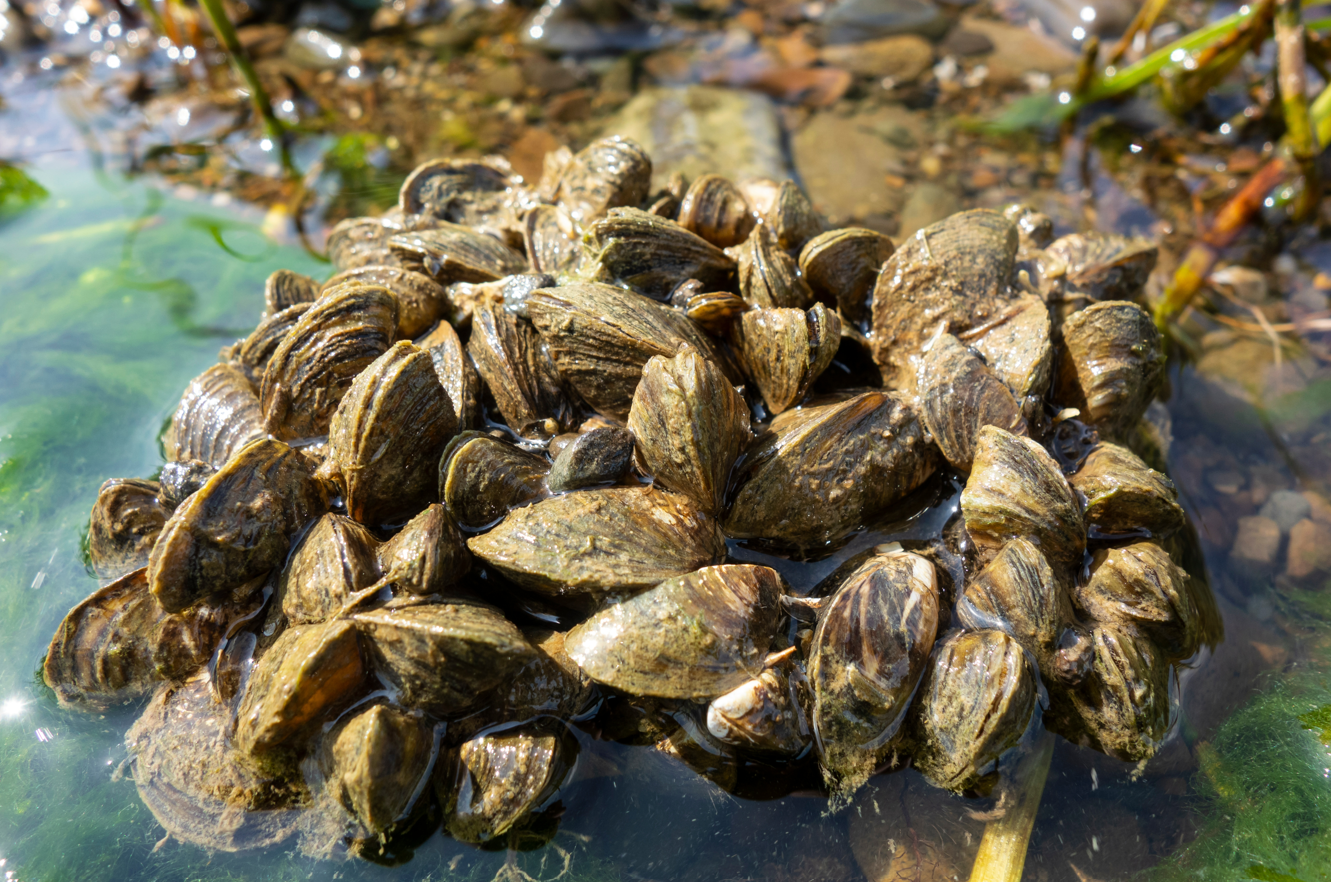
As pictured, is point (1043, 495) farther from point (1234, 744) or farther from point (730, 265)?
point (730, 265)

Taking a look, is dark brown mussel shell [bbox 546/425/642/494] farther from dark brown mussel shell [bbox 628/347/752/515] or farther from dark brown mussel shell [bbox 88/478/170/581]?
dark brown mussel shell [bbox 88/478/170/581]

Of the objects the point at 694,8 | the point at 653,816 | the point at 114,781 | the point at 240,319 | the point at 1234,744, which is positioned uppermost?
the point at 694,8

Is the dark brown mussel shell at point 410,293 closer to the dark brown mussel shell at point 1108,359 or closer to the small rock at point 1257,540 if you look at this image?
the dark brown mussel shell at point 1108,359

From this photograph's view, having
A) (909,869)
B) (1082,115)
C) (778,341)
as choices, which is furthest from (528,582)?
(1082,115)

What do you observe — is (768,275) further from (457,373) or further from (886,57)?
(886,57)

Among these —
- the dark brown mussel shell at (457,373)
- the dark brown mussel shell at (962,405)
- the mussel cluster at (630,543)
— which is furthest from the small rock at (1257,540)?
the dark brown mussel shell at (457,373)

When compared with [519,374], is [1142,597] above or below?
below

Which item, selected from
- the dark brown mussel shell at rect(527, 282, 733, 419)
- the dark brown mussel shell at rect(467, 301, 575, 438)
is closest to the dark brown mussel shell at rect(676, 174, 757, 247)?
the dark brown mussel shell at rect(527, 282, 733, 419)

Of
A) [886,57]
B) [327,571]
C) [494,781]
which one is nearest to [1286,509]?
[494,781]
